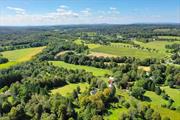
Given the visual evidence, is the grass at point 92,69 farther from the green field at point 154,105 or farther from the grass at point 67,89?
the green field at point 154,105

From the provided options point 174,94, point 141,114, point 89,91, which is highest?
point 89,91

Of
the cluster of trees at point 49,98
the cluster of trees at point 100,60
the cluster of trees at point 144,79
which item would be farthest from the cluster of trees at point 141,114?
the cluster of trees at point 100,60

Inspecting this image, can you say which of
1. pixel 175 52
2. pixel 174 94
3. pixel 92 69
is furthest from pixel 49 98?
pixel 175 52

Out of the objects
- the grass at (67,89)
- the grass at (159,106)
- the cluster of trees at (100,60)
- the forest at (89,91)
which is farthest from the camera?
the cluster of trees at (100,60)

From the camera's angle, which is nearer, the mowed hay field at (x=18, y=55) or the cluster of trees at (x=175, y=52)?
the cluster of trees at (x=175, y=52)

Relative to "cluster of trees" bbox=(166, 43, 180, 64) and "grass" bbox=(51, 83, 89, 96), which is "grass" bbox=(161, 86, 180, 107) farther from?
"cluster of trees" bbox=(166, 43, 180, 64)

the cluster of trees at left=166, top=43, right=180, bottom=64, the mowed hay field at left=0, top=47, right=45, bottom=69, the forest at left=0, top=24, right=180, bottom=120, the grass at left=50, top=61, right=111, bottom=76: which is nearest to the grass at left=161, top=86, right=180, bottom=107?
the forest at left=0, top=24, right=180, bottom=120

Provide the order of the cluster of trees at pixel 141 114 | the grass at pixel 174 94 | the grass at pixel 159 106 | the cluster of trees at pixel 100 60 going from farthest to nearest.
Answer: the cluster of trees at pixel 100 60 < the grass at pixel 174 94 < the grass at pixel 159 106 < the cluster of trees at pixel 141 114

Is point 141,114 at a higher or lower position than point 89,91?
lower

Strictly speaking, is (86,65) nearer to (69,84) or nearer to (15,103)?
(69,84)

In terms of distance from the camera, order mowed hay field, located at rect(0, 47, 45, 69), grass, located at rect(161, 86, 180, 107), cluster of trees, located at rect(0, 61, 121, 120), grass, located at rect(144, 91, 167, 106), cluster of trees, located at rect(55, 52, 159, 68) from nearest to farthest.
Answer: cluster of trees, located at rect(0, 61, 121, 120)
grass, located at rect(144, 91, 167, 106)
grass, located at rect(161, 86, 180, 107)
cluster of trees, located at rect(55, 52, 159, 68)
mowed hay field, located at rect(0, 47, 45, 69)

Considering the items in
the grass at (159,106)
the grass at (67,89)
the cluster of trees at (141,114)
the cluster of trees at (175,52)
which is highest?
the cluster of trees at (175,52)

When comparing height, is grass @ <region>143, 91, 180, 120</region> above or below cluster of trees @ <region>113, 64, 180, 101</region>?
below

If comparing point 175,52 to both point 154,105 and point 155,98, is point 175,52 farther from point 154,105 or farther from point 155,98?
point 154,105
